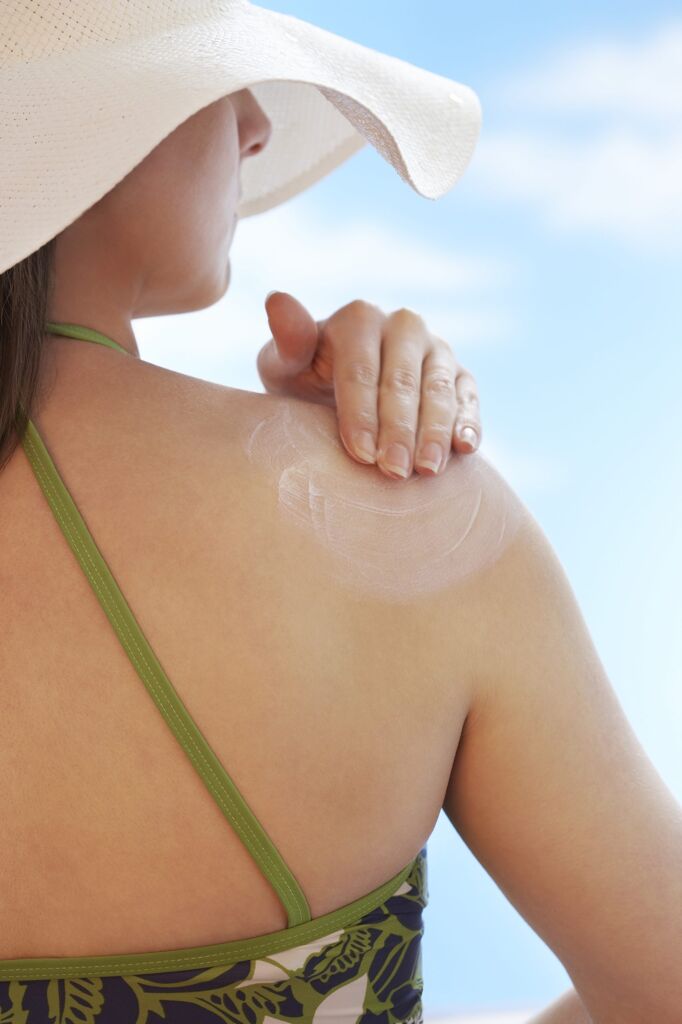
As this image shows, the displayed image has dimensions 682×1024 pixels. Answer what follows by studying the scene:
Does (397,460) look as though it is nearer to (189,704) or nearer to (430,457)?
(430,457)

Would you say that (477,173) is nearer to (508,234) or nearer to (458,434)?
(508,234)

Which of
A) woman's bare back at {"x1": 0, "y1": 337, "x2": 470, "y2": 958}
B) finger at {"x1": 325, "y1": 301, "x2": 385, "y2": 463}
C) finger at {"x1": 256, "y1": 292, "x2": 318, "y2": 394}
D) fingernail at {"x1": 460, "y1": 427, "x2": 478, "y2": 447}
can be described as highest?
finger at {"x1": 256, "y1": 292, "x2": 318, "y2": 394}

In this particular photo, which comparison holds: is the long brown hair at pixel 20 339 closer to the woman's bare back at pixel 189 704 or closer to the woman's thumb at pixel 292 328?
the woman's bare back at pixel 189 704

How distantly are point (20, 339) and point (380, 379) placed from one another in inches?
10.7

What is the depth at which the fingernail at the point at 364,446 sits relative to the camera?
0.80 metres

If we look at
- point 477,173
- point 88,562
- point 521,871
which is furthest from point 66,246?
point 477,173

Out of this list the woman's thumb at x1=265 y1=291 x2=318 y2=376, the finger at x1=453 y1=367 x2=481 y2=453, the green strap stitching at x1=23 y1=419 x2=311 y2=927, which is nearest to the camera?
the green strap stitching at x1=23 y1=419 x2=311 y2=927

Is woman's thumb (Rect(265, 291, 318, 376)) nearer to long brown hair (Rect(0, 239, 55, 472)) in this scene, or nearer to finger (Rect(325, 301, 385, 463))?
finger (Rect(325, 301, 385, 463))

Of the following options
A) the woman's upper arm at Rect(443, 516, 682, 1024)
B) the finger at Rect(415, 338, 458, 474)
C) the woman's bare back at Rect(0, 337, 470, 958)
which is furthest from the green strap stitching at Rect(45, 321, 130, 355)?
the woman's upper arm at Rect(443, 516, 682, 1024)

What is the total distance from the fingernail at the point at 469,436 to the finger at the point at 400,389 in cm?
4

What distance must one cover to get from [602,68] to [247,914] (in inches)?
143

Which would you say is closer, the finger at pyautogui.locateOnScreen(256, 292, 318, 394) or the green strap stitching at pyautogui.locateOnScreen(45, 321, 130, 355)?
the green strap stitching at pyautogui.locateOnScreen(45, 321, 130, 355)

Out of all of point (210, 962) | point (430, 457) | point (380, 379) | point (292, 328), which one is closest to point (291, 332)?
point (292, 328)

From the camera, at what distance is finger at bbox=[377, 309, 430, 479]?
0.80m
